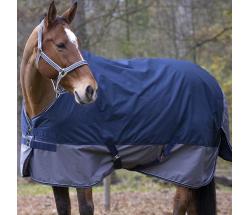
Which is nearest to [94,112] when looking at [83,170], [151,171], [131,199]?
[83,170]

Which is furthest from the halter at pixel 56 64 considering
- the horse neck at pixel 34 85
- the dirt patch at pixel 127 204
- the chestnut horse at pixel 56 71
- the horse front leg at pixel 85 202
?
the dirt patch at pixel 127 204

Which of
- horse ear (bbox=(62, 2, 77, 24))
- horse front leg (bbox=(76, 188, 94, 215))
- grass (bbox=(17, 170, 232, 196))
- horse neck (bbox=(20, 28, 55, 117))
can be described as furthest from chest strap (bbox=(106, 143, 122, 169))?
grass (bbox=(17, 170, 232, 196))

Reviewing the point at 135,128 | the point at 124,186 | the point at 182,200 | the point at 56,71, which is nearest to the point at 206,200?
the point at 182,200

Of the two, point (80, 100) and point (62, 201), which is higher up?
point (80, 100)

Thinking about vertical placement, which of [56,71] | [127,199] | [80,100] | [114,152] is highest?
[56,71]

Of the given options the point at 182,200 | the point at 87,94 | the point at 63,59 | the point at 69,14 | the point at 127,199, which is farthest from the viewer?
the point at 127,199

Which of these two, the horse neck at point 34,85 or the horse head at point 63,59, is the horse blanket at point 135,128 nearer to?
the horse neck at point 34,85

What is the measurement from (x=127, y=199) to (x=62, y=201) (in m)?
3.18

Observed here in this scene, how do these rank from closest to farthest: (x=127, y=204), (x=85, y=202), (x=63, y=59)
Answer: (x=63, y=59), (x=85, y=202), (x=127, y=204)

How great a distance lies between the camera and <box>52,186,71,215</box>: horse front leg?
11.6 feet

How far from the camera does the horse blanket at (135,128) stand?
343cm

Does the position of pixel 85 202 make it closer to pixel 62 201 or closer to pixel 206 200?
pixel 62 201

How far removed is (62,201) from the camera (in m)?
3.54
